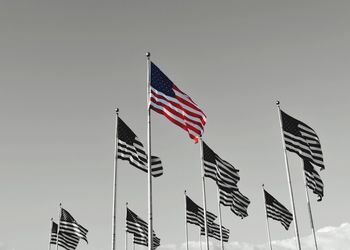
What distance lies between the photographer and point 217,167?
31.4 meters

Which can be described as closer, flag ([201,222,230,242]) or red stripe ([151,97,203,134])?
red stripe ([151,97,203,134])

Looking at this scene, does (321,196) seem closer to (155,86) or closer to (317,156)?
(317,156)

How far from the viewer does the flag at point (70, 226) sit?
35094 mm

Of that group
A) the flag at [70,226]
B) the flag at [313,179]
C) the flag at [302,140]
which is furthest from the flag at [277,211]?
the flag at [70,226]

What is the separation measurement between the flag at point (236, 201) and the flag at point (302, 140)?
7.46 m

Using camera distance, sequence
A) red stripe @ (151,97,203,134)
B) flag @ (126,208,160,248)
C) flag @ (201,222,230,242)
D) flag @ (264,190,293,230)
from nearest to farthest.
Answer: red stripe @ (151,97,203,134) → flag @ (264,190,293,230) → flag @ (126,208,160,248) → flag @ (201,222,230,242)

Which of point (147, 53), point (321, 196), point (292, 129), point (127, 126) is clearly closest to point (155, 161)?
point (127, 126)

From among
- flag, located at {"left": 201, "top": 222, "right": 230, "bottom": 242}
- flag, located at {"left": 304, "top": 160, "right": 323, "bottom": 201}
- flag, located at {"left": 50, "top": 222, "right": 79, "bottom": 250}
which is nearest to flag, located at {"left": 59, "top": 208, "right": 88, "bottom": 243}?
flag, located at {"left": 50, "top": 222, "right": 79, "bottom": 250}

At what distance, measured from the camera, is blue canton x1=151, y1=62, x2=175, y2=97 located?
21.0 metres

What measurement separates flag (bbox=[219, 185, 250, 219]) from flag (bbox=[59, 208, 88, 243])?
37.1ft

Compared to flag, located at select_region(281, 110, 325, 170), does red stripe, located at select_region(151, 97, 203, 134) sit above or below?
below

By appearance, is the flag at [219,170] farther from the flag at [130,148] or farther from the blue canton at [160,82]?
the blue canton at [160,82]

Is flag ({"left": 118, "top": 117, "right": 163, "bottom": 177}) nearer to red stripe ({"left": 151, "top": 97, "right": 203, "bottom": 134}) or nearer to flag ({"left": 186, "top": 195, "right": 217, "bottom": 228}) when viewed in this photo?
red stripe ({"left": 151, "top": 97, "right": 203, "bottom": 134})

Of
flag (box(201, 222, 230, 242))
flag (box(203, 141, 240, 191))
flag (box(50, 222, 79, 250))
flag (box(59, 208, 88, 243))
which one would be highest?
flag (box(203, 141, 240, 191))
